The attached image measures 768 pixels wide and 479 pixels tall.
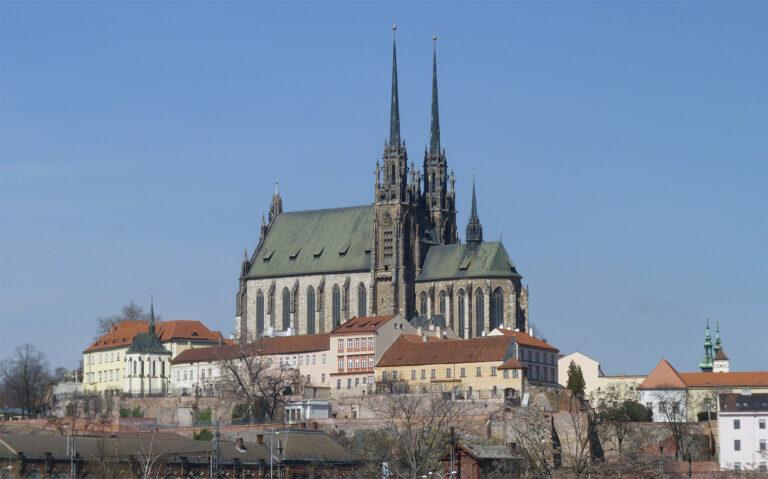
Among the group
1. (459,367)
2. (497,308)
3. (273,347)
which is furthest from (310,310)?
(459,367)

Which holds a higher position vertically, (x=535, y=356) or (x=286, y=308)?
(x=286, y=308)

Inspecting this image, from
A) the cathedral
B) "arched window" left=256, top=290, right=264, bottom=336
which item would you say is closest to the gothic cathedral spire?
the cathedral

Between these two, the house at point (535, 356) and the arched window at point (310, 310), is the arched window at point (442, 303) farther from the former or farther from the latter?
the arched window at point (310, 310)

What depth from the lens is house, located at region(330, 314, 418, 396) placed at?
147 meters

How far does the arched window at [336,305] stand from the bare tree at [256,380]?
25.2ft

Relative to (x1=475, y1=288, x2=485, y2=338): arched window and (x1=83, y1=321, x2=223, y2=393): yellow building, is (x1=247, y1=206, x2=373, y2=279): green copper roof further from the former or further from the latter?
(x1=475, y1=288, x2=485, y2=338): arched window

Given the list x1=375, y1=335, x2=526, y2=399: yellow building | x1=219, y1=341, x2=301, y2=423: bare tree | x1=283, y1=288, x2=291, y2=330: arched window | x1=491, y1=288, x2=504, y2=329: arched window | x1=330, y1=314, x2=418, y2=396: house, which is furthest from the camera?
x1=283, y1=288, x2=291, y2=330: arched window

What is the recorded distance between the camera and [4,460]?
104m

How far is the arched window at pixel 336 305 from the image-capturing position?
520ft

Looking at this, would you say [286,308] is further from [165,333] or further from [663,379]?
[663,379]

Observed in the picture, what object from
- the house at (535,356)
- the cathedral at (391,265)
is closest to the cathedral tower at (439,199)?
the cathedral at (391,265)

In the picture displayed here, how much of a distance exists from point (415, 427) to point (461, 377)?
13.6 metres

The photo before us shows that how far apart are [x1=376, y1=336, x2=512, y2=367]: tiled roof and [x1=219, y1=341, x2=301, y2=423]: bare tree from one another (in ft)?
24.5

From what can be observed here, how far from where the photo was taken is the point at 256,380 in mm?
145875
